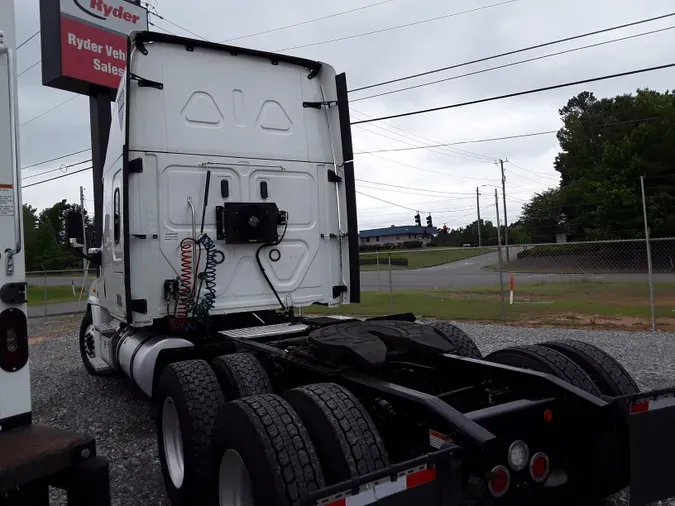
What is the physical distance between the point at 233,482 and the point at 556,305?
1381 centimetres

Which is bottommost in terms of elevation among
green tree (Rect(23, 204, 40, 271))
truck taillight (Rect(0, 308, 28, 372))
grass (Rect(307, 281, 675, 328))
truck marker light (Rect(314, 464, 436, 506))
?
grass (Rect(307, 281, 675, 328))

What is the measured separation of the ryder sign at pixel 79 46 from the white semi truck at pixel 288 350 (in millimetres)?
9421

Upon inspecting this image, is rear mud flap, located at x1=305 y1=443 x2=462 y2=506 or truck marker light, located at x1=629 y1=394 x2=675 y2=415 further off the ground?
truck marker light, located at x1=629 y1=394 x2=675 y2=415

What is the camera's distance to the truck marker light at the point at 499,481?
265 centimetres

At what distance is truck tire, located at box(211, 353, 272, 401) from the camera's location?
3.80 meters

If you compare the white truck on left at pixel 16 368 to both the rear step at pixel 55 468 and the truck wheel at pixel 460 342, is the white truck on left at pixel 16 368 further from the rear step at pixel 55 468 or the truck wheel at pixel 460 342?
the truck wheel at pixel 460 342

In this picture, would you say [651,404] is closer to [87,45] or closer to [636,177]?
[87,45]

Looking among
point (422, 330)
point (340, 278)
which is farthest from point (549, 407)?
point (340, 278)

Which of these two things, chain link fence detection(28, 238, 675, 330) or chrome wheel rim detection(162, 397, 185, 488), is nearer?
chrome wheel rim detection(162, 397, 185, 488)

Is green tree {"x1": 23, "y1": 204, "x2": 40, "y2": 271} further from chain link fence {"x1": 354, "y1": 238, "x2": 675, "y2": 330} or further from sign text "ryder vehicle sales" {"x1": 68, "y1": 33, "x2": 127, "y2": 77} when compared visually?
chain link fence {"x1": 354, "y1": 238, "x2": 675, "y2": 330}

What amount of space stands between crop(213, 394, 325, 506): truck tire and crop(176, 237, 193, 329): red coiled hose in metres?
2.25

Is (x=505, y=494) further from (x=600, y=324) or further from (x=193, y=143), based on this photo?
(x=600, y=324)

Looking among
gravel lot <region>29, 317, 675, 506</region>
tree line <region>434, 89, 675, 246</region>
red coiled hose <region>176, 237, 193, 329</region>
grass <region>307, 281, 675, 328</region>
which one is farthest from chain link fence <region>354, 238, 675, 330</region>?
tree line <region>434, 89, 675, 246</region>

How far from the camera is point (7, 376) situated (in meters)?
2.41
